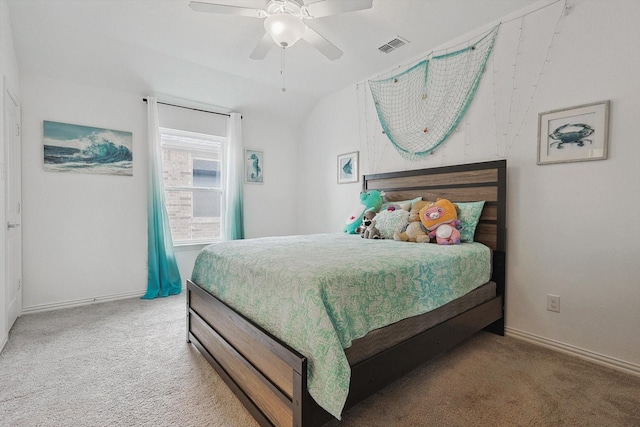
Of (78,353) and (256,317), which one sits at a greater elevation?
(256,317)

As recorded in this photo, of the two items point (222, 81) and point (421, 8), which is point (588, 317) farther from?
point (222, 81)

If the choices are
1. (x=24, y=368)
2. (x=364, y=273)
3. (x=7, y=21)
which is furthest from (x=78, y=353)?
(x=7, y=21)

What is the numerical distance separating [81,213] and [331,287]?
3.24 meters

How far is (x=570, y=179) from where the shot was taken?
6.95ft

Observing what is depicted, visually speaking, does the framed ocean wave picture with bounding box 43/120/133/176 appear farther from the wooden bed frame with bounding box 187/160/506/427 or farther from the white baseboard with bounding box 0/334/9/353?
the wooden bed frame with bounding box 187/160/506/427

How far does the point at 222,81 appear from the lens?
11.9 feet

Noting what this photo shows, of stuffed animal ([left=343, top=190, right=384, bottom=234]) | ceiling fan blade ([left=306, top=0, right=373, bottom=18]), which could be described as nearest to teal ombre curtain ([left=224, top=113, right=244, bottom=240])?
stuffed animal ([left=343, top=190, right=384, bottom=234])

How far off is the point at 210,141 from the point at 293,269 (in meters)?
3.24

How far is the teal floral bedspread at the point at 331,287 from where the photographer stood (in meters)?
1.16

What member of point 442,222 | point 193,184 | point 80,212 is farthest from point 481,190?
point 80,212

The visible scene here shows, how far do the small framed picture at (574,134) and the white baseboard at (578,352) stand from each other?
1345mm

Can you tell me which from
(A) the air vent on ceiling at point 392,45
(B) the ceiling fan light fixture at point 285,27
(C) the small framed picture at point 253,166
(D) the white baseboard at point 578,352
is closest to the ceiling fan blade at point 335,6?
(B) the ceiling fan light fixture at point 285,27

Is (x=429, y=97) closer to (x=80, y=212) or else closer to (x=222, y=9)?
(x=222, y=9)

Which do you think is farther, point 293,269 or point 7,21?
point 7,21
